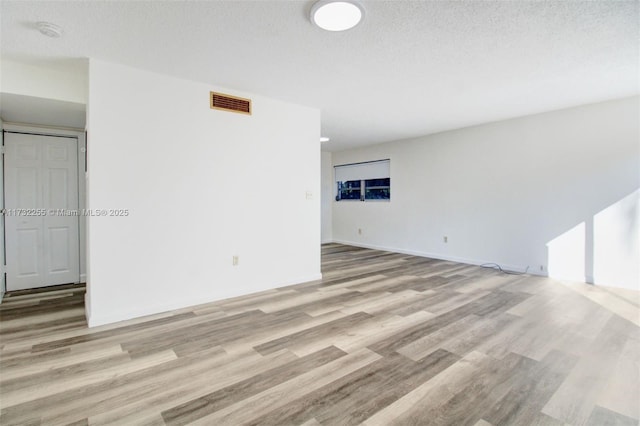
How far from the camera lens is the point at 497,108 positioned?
4328 mm

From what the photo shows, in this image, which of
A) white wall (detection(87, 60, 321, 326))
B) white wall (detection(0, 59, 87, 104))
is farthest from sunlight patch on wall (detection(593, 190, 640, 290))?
white wall (detection(0, 59, 87, 104))

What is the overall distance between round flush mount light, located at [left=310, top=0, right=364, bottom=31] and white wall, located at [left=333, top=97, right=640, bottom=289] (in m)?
3.93

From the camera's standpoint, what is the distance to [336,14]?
211 centimetres

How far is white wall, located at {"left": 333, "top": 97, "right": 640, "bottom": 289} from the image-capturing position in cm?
394

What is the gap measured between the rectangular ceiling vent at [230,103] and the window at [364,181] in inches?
160

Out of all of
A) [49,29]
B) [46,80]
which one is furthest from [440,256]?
[46,80]

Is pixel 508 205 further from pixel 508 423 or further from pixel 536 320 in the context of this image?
pixel 508 423

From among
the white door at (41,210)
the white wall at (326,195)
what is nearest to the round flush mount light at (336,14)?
the white door at (41,210)

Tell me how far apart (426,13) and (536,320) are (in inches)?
114

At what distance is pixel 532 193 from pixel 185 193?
4964mm

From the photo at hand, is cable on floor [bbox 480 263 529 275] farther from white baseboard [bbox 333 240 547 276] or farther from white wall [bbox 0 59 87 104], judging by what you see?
white wall [bbox 0 59 87 104]

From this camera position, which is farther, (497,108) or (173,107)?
(497,108)

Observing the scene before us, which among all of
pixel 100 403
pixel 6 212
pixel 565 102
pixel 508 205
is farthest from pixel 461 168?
pixel 6 212

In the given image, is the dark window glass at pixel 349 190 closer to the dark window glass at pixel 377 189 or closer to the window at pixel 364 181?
the window at pixel 364 181
